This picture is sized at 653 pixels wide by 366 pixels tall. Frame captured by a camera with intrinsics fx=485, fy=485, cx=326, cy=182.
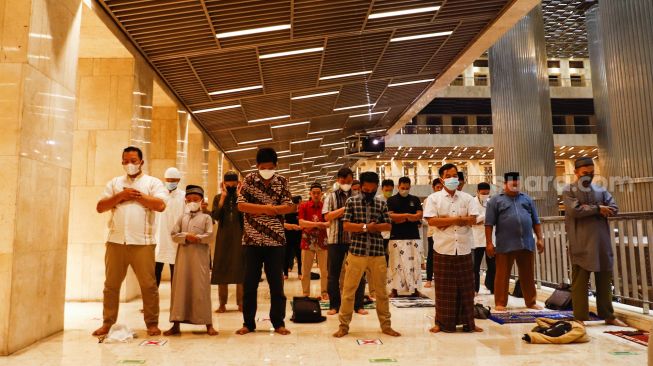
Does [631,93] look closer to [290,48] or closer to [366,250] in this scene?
[290,48]

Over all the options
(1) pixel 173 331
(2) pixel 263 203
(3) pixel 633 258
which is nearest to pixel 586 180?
(3) pixel 633 258

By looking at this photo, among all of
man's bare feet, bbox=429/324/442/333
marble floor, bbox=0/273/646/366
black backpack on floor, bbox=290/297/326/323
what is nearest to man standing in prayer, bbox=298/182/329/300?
black backpack on floor, bbox=290/297/326/323

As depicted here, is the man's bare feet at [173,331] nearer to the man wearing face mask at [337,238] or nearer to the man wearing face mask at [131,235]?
the man wearing face mask at [131,235]

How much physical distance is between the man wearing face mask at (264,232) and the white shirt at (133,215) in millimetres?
833

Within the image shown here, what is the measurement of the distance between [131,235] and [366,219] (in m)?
2.16

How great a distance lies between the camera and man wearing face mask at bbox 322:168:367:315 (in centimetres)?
565

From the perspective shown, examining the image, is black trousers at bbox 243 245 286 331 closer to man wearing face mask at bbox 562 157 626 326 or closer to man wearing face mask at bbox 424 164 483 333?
man wearing face mask at bbox 424 164 483 333

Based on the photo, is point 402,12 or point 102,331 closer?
point 102,331

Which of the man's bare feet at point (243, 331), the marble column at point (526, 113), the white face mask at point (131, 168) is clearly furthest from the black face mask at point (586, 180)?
the marble column at point (526, 113)

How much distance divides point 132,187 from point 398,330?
2875mm

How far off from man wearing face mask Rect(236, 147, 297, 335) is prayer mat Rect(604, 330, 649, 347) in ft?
9.85

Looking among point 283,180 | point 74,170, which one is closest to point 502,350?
point 283,180

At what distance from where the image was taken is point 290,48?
25.1ft

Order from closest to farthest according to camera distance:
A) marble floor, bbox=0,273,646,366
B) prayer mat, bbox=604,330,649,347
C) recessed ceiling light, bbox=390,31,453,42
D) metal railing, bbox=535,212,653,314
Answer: marble floor, bbox=0,273,646,366
prayer mat, bbox=604,330,649,347
metal railing, bbox=535,212,653,314
recessed ceiling light, bbox=390,31,453,42
